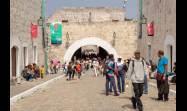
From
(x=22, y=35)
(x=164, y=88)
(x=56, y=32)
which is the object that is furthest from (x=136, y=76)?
(x=56, y=32)

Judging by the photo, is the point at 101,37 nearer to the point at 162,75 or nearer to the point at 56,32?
the point at 56,32

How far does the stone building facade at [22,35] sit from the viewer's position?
23.5 m

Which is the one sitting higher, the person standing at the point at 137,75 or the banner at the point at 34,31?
the banner at the point at 34,31

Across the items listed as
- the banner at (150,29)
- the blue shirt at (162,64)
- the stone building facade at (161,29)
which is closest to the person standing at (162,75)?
the blue shirt at (162,64)

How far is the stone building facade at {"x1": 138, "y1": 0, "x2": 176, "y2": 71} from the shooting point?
23969mm

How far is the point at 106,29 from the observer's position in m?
40.8

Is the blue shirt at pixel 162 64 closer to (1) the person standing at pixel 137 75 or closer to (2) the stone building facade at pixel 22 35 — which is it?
(1) the person standing at pixel 137 75

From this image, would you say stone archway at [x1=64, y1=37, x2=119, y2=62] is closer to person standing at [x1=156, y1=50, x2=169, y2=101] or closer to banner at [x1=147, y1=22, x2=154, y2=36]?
banner at [x1=147, y1=22, x2=154, y2=36]

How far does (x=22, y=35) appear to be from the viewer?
25.6 meters

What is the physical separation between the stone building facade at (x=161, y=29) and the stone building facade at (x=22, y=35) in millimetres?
7595

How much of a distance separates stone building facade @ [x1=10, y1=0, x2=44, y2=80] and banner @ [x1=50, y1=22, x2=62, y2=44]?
6034 millimetres

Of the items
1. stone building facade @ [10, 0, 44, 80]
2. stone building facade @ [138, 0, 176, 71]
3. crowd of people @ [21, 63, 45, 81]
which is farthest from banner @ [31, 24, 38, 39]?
stone building facade @ [138, 0, 176, 71]

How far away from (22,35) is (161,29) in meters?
8.01

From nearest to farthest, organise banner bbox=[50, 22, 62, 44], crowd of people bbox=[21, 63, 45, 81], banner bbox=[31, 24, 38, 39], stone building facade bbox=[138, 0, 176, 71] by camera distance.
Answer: stone building facade bbox=[138, 0, 176, 71]
crowd of people bbox=[21, 63, 45, 81]
banner bbox=[31, 24, 38, 39]
banner bbox=[50, 22, 62, 44]
